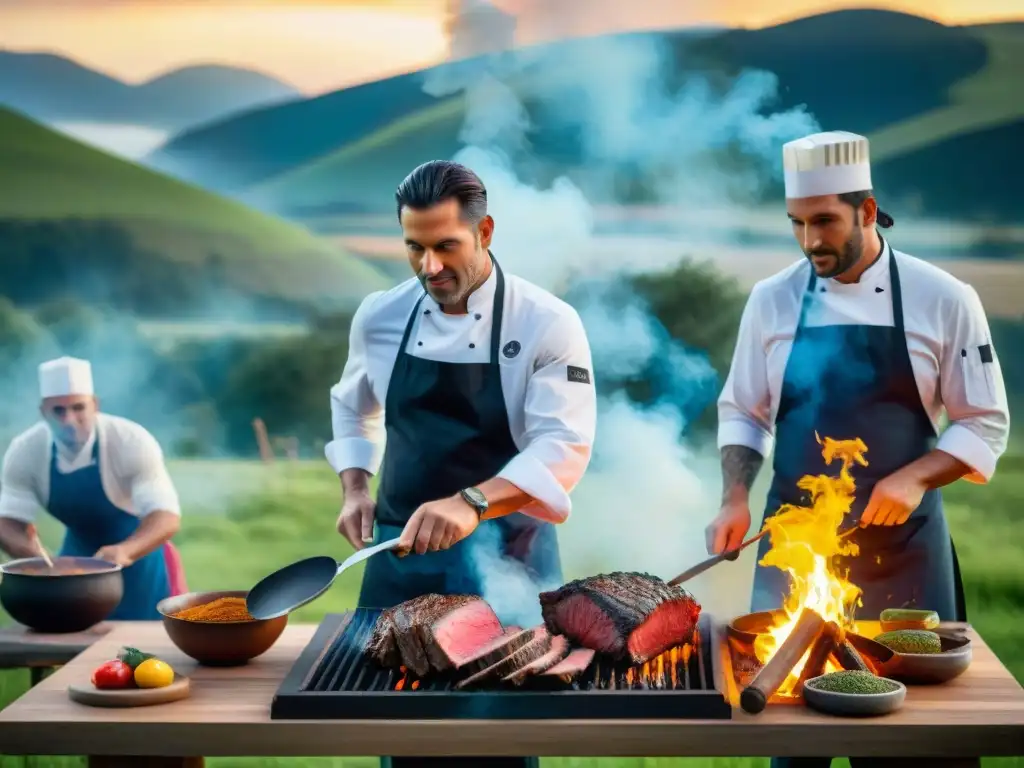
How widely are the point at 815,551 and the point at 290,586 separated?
4.84 ft

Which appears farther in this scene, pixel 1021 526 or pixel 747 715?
pixel 1021 526

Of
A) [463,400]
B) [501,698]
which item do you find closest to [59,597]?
[463,400]

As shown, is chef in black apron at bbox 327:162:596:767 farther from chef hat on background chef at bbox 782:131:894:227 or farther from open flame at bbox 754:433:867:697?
chef hat on background chef at bbox 782:131:894:227

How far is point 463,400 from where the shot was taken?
4230 millimetres

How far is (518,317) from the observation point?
4.25 metres

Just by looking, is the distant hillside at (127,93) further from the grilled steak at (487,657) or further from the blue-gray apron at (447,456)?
the grilled steak at (487,657)

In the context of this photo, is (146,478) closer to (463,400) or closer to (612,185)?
(463,400)

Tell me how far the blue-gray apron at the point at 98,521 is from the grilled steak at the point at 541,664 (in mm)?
2936

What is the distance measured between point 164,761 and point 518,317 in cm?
173

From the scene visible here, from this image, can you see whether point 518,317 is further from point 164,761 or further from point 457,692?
point 164,761

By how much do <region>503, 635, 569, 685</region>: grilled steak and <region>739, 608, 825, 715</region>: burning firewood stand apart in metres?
0.47

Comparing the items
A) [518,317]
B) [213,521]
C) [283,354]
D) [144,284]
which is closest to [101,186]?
[144,284]

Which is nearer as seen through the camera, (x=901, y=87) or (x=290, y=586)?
(x=290, y=586)

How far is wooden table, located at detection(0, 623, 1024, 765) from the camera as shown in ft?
10.2
